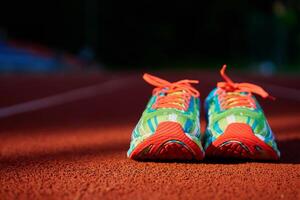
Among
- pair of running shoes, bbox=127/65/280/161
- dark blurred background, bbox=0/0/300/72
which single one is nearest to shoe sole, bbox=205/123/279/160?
pair of running shoes, bbox=127/65/280/161

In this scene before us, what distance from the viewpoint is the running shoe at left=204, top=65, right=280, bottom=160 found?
152 centimetres

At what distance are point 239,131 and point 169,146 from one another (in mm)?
251

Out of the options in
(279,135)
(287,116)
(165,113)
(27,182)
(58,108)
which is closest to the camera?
(27,182)

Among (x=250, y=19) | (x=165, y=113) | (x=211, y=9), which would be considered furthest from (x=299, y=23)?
(x=165, y=113)

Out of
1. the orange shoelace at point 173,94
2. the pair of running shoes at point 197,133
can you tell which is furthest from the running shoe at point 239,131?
the orange shoelace at point 173,94

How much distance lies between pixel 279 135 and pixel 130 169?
1.10 m

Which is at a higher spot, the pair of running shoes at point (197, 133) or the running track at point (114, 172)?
the pair of running shoes at point (197, 133)

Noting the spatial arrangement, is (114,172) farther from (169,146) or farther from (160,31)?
(160,31)

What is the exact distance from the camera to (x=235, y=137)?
151 cm

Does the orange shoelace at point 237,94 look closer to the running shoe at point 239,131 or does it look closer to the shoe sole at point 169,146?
the running shoe at point 239,131

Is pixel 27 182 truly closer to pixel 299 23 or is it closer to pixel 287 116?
pixel 287 116

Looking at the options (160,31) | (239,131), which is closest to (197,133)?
(239,131)

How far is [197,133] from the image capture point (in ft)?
5.21

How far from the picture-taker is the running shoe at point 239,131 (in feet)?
4.97
